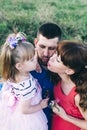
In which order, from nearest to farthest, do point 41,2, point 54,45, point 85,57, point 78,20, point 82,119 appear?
point 85,57 → point 82,119 → point 54,45 → point 78,20 → point 41,2

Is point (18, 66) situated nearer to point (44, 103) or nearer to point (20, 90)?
point (20, 90)

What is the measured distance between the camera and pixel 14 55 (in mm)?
3240

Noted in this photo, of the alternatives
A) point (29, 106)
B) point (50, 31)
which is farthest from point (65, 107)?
point (50, 31)

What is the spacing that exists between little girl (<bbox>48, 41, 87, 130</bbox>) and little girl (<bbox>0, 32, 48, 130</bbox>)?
15 cm

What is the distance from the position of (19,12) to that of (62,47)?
5.00 meters

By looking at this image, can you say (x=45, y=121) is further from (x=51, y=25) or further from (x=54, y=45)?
(x=51, y=25)

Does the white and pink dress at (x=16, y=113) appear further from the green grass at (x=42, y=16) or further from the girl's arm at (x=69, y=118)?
the green grass at (x=42, y=16)

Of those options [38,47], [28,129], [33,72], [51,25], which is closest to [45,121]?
[28,129]

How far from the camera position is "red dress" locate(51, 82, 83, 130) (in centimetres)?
340

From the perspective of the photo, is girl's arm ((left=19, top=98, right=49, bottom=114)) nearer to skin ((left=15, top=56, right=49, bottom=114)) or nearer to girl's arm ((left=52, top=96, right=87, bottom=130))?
skin ((left=15, top=56, right=49, bottom=114))

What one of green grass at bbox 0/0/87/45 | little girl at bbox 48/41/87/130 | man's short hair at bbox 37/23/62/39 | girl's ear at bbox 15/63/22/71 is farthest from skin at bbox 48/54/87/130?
green grass at bbox 0/0/87/45

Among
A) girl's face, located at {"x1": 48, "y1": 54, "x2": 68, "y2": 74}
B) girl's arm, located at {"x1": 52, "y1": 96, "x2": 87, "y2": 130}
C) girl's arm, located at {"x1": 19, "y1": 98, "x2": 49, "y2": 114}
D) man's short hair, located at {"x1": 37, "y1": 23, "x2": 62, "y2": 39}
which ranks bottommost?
girl's arm, located at {"x1": 52, "y1": 96, "x2": 87, "y2": 130}

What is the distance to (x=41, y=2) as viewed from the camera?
8781mm

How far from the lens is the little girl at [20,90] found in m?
3.23
